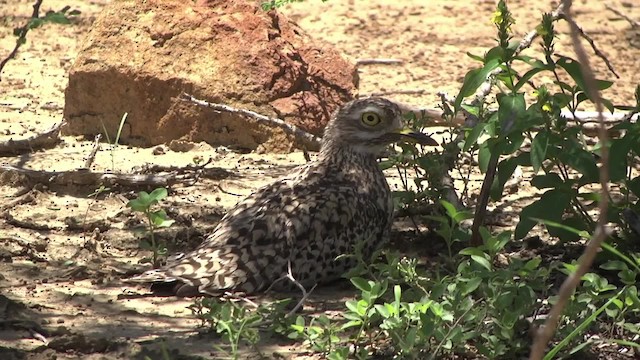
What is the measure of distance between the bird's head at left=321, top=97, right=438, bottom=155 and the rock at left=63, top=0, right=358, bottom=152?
1499mm

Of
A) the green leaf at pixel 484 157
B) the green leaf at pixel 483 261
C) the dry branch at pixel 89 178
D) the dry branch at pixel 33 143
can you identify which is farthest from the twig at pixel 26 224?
the green leaf at pixel 483 261

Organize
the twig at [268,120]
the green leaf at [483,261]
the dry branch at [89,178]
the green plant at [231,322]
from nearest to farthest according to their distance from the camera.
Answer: the green plant at [231,322] < the green leaf at [483,261] < the dry branch at [89,178] < the twig at [268,120]

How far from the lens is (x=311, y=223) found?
17.4 ft

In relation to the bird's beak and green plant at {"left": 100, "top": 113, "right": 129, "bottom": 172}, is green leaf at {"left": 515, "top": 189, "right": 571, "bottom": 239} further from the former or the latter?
green plant at {"left": 100, "top": 113, "right": 129, "bottom": 172}

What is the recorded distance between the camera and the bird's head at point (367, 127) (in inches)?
229

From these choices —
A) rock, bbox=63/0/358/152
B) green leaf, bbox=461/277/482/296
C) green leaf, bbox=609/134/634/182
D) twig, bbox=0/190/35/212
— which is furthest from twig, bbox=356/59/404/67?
green leaf, bbox=461/277/482/296

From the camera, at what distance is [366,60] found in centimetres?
966

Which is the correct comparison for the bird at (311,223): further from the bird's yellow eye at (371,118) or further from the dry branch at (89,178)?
the dry branch at (89,178)

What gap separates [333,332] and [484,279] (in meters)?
0.72

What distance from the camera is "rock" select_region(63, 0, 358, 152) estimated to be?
A: 7.41 meters

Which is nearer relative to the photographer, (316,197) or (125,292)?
(125,292)

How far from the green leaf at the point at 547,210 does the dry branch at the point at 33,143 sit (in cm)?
349

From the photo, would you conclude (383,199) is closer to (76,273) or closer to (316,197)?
(316,197)

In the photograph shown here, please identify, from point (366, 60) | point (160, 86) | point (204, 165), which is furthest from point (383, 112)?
point (366, 60)
